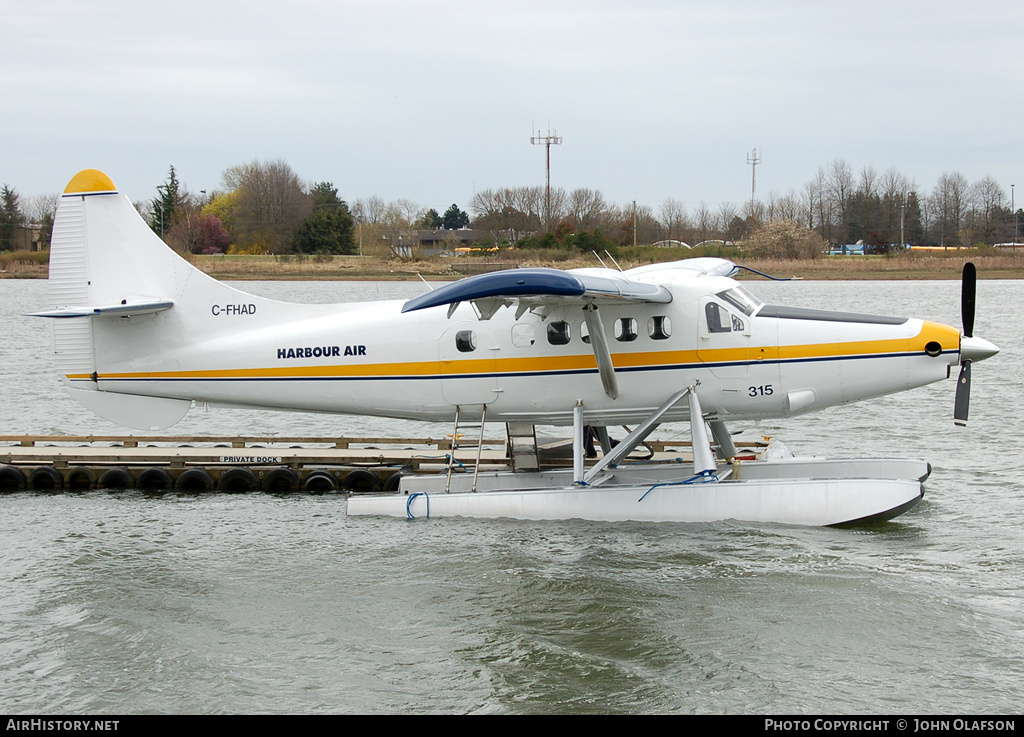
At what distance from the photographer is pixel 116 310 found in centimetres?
1188

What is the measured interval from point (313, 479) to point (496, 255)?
150 ft

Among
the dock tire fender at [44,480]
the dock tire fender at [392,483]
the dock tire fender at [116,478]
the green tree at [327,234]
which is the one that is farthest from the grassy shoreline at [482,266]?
the dock tire fender at [44,480]

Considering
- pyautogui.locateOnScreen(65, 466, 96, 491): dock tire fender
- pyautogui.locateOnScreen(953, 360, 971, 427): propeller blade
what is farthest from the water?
pyautogui.locateOnScreen(953, 360, 971, 427): propeller blade

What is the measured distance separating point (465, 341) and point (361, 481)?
3148 millimetres

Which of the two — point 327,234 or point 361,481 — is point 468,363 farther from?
point 327,234

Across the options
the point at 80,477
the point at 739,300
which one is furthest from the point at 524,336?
the point at 80,477

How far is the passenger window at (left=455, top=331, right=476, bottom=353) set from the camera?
11.8m

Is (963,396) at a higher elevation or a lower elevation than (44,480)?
higher

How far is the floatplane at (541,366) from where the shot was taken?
36.7 ft

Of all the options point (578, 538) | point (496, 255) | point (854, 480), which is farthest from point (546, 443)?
point (496, 255)

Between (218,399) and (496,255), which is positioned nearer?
(218,399)

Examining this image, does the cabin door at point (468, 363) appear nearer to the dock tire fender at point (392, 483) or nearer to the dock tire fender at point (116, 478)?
the dock tire fender at point (392, 483)

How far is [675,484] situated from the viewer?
11.4 meters
